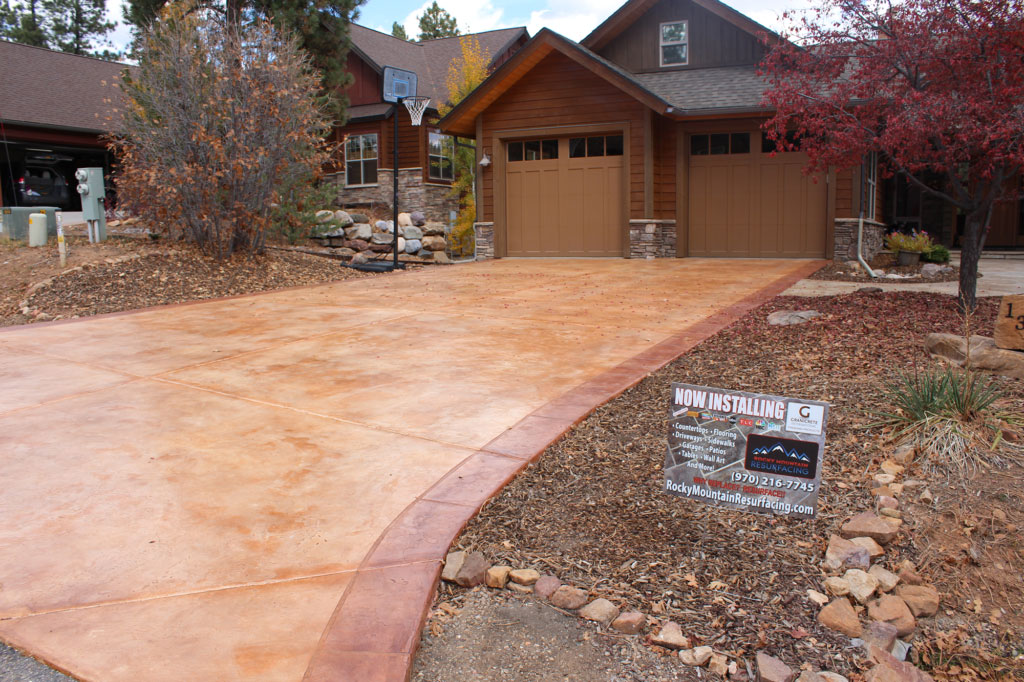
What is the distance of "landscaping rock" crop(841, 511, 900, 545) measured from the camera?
293cm

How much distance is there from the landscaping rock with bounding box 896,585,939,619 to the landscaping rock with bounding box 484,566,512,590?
1.33 metres

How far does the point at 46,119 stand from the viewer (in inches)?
766

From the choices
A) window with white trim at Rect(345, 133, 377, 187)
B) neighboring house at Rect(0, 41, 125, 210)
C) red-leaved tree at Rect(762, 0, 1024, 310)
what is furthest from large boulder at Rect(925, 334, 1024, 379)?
window with white trim at Rect(345, 133, 377, 187)

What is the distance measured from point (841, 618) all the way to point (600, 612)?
75cm

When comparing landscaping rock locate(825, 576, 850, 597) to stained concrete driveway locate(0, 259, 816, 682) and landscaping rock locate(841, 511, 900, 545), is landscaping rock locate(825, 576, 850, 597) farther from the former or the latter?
stained concrete driveway locate(0, 259, 816, 682)

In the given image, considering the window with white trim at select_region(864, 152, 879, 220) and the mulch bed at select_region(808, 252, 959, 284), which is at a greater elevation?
the window with white trim at select_region(864, 152, 879, 220)

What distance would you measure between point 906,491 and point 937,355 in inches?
93.9

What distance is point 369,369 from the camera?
5.75 meters

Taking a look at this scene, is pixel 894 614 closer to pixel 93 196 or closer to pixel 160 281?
pixel 160 281

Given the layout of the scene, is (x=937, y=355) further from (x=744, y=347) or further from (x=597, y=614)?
(x=597, y=614)

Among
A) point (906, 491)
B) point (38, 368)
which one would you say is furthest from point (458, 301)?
point (906, 491)

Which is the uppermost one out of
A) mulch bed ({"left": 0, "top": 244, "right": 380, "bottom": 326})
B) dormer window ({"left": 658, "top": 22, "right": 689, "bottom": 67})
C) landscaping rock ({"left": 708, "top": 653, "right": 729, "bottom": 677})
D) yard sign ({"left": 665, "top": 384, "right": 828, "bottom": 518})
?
dormer window ({"left": 658, "top": 22, "right": 689, "bottom": 67})

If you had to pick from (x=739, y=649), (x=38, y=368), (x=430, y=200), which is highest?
(x=430, y=200)

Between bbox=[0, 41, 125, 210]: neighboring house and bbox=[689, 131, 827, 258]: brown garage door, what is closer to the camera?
bbox=[689, 131, 827, 258]: brown garage door
